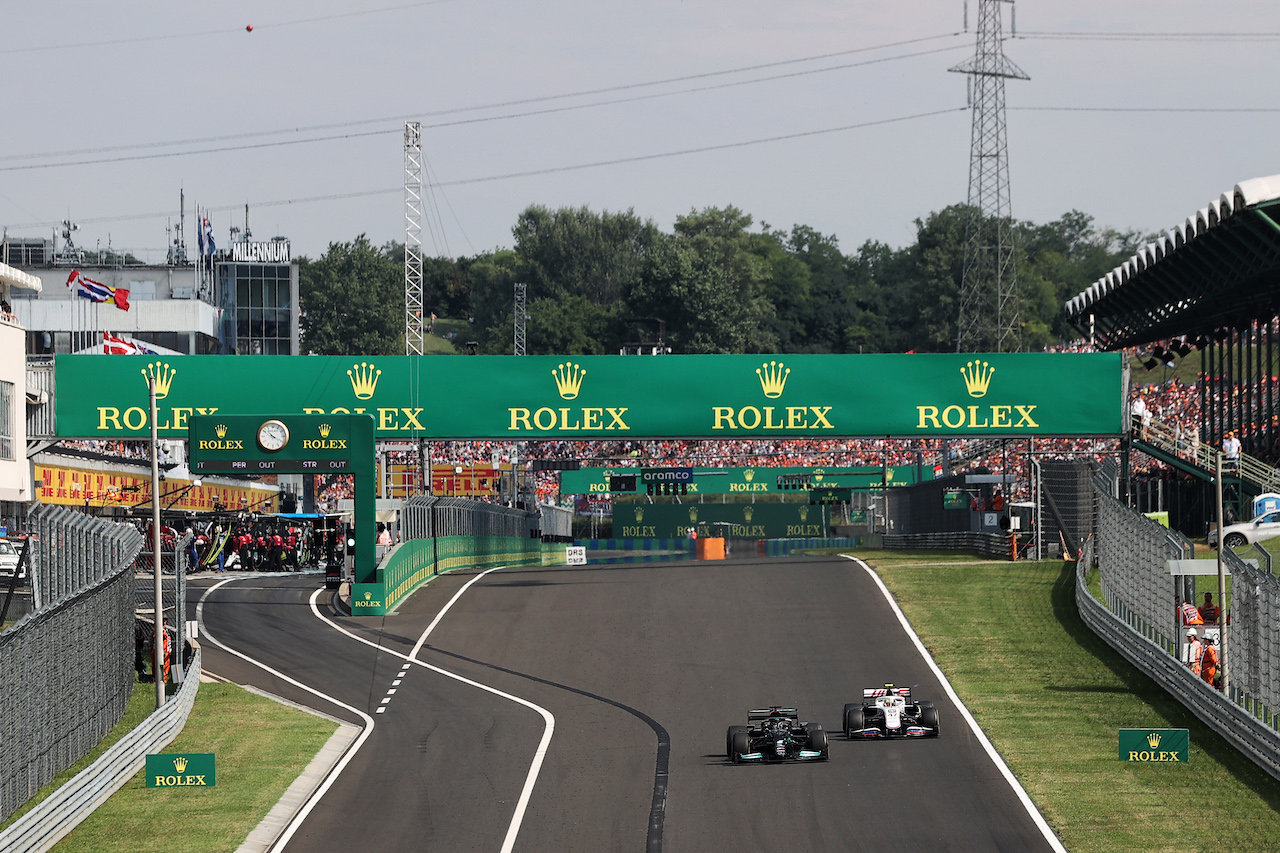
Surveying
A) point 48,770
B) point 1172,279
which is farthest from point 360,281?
point 48,770

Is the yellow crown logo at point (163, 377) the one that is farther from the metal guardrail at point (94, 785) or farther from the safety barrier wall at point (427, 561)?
the metal guardrail at point (94, 785)

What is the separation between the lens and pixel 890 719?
77.2 ft

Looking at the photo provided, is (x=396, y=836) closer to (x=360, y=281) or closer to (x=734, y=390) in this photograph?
(x=734, y=390)

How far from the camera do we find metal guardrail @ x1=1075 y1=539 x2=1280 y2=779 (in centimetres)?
2103

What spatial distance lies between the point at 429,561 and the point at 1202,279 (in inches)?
1019

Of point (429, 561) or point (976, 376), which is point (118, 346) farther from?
point (976, 376)

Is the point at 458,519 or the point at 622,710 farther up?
the point at 458,519

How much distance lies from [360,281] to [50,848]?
410 feet

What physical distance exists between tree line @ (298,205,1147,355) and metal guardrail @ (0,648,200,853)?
93.5 m

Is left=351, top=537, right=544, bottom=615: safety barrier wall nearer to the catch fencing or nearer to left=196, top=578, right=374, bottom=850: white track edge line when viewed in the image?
left=196, top=578, right=374, bottom=850: white track edge line

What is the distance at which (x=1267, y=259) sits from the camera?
41656mm

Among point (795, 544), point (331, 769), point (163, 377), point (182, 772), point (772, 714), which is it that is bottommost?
point (795, 544)

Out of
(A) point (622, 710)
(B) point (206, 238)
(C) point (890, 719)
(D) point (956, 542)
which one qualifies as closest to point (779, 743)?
(C) point (890, 719)

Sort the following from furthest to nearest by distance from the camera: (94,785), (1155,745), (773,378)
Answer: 1. (773,378)
2. (1155,745)
3. (94,785)
